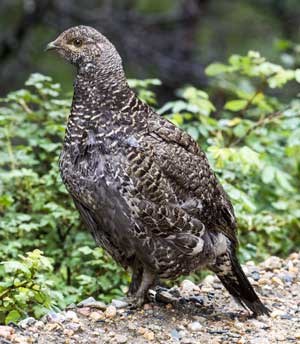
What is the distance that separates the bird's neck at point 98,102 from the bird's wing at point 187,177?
0.22 metres

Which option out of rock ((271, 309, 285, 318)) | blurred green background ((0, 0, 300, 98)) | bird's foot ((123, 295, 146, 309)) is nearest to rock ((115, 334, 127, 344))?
bird's foot ((123, 295, 146, 309))

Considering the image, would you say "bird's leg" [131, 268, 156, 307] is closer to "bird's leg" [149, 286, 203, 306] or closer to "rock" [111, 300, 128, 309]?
"rock" [111, 300, 128, 309]

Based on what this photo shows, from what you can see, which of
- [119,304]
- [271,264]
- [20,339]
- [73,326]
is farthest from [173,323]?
[271,264]

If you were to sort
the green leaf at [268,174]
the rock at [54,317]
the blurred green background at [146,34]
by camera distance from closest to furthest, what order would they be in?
the rock at [54,317] < the green leaf at [268,174] < the blurred green background at [146,34]

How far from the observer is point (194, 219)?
4.92m

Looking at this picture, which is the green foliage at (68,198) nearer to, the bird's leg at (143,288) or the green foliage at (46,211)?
the green foliage at (46,211)

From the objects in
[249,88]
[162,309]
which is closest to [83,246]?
[162,309]

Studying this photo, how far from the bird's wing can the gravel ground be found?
1.89ft

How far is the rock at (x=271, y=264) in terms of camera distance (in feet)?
→ 19.5

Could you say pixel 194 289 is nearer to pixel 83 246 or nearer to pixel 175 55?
pixel 83 246

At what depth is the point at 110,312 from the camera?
4.89 meters

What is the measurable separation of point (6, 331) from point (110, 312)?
773 millimetres

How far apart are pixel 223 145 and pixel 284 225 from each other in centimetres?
88

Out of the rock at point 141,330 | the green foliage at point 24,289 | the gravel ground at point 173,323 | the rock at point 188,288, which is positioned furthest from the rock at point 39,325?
the rock at point 188,288
